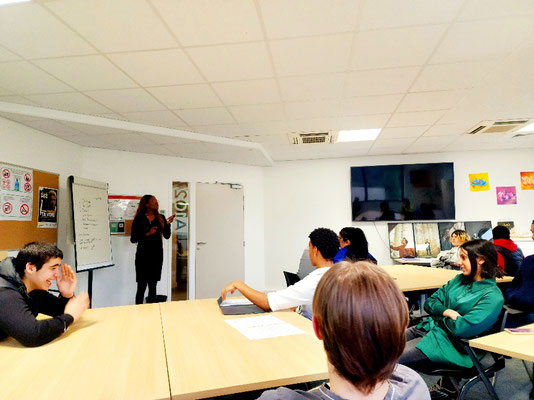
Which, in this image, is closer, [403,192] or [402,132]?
[402,132]

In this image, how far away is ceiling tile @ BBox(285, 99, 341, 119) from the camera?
11.6 feet

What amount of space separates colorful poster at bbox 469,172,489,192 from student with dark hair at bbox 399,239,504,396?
4.50 metres

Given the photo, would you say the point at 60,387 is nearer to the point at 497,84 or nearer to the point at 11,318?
the point at 11,318

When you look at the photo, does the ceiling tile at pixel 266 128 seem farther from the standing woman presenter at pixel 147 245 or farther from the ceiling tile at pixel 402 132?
the standing woman presenter at pixel 147 245

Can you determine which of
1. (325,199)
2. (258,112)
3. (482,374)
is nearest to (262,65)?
(258,112)

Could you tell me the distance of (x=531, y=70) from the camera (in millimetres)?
2893

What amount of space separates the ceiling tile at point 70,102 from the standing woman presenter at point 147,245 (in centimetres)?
145

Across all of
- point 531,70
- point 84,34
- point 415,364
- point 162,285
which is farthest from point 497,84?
point 162,285

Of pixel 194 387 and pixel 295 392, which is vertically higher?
pixel 295 392

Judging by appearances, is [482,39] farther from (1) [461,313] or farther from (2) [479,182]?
(2) [479,182]

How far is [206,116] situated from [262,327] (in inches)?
112

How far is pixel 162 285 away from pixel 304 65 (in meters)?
4.27

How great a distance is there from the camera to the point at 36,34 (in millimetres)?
2234

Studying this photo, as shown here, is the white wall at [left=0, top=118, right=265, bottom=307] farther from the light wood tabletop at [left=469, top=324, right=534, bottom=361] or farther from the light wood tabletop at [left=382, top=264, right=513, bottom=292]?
the light wood tabletop at [left=469, top=324, right=534, bottom=361]
